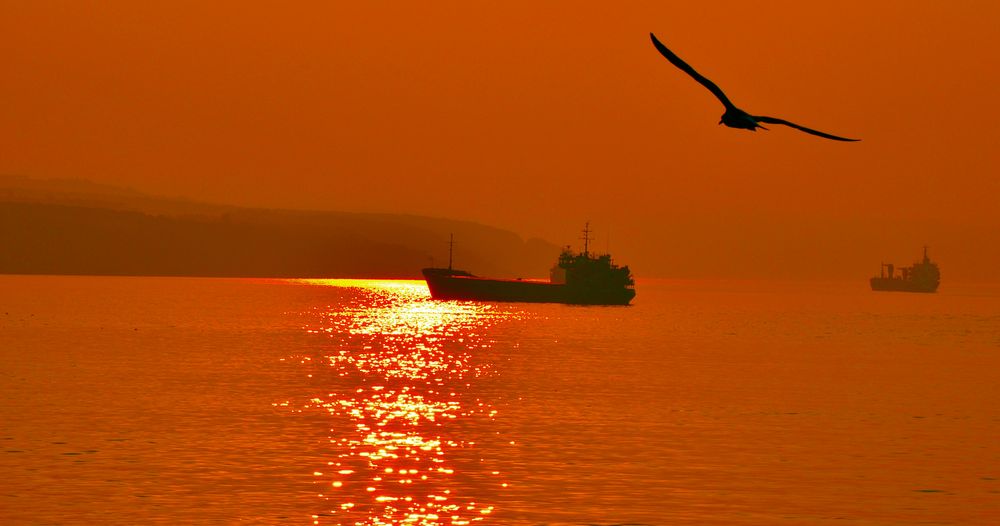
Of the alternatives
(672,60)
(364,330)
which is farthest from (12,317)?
(672,60)

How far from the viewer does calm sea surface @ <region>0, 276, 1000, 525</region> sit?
81.4ft

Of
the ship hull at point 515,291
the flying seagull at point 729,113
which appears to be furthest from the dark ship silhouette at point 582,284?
the flying seagull at point 729,113

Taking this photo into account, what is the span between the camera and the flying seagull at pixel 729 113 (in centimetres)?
1488

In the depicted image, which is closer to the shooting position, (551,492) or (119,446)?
(551,492)

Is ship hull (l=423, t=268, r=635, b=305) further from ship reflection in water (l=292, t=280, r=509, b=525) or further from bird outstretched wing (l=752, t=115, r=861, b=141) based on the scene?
bird outstretched wing (l=752, t=115, r=861, b=141)

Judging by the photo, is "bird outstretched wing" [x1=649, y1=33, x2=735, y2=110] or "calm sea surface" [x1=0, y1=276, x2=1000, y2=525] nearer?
"bird outstretched wing" [x1=649, y1=33, x2=735, y2=110]

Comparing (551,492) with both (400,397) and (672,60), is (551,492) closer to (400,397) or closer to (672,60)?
(672,60)

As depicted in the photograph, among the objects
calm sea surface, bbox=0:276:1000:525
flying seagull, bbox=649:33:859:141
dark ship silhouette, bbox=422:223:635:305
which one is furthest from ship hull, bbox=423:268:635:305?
flying seagull, bbox=649:33:859:141

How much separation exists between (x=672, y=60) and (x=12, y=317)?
4703 inches

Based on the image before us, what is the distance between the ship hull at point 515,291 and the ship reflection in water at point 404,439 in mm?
97534

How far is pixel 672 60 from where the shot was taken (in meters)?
15.1

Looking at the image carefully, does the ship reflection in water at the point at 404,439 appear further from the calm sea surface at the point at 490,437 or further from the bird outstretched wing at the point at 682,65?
the bird outstretched wing at the point at 682,65

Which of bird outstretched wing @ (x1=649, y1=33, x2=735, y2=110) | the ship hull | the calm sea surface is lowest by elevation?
the calm sea surface

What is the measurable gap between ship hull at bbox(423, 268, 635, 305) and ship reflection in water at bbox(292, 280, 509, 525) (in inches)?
3840
